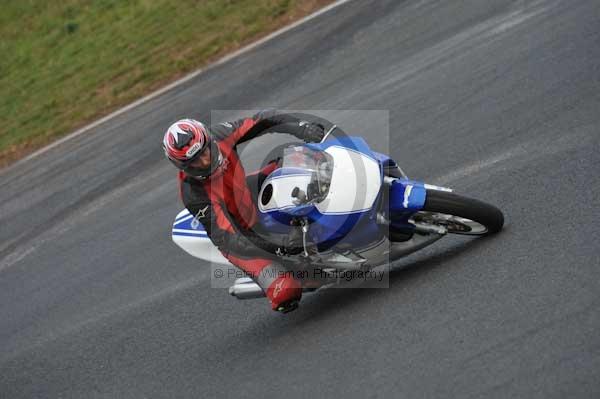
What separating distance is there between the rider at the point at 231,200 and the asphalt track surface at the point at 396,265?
1.66ft

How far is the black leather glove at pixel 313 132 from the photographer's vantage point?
5906 millimetres

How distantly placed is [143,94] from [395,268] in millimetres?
10579

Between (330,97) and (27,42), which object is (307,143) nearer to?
(330,97)

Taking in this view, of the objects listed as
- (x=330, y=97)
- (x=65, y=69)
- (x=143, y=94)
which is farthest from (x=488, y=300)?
(x=65, y=69)

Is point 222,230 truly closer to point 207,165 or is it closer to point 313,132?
point 207,165

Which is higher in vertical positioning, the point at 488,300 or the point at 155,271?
the point at 488,300

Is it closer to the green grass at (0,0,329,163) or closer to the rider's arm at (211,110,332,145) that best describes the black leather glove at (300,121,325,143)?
the rider's arm at (211,110,332,145)

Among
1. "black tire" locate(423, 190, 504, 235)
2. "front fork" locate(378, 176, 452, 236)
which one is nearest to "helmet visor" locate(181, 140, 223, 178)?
"front fork" locate(378, 176, 452, 236)

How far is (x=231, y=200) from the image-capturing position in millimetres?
6164

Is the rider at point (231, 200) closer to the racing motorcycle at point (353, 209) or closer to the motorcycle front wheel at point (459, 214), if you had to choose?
the racing motorcycle at point (353, 209)

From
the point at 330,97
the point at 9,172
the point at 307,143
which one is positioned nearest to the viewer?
the point at 307,143

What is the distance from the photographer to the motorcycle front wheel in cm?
556

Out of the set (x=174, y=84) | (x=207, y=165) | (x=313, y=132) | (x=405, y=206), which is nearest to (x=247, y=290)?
(x=207, y=165)

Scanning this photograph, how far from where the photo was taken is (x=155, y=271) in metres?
8.54
